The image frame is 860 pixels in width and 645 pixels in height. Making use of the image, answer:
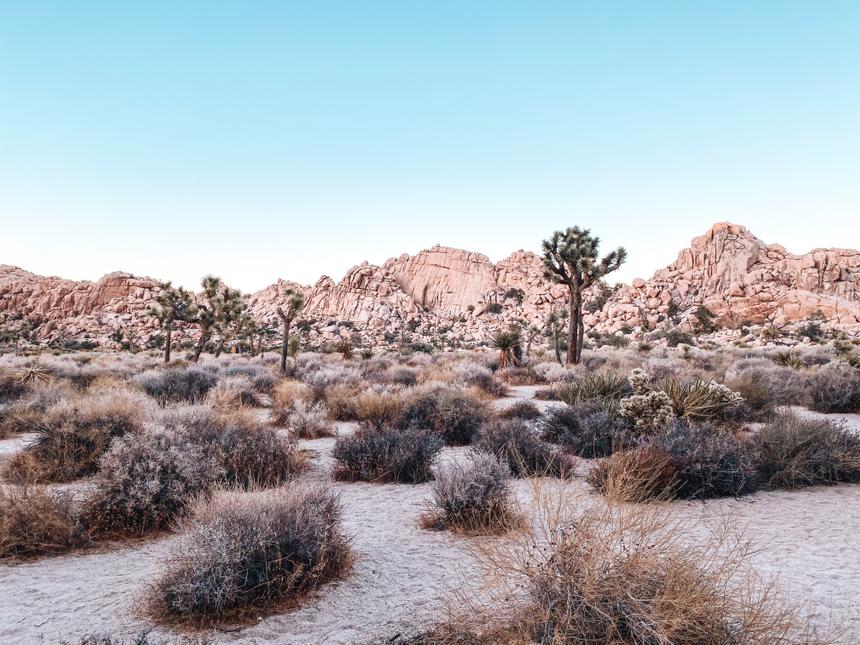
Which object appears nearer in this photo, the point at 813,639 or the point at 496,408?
the point at 813,639

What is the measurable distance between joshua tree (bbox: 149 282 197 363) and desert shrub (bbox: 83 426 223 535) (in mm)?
25925

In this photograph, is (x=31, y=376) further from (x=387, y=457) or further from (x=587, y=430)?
(x=587, y=430)

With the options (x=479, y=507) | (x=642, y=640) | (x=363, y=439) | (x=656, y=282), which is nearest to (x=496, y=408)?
(x=363, y=439)

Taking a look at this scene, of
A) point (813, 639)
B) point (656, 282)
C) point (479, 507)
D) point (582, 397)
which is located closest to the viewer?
point (813, 639)

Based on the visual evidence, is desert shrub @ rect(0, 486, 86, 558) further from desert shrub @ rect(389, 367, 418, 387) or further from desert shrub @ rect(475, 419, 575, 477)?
desert shrub @ rect(389, 367, 418, 387)

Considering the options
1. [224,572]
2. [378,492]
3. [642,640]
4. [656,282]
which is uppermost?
[656,282]

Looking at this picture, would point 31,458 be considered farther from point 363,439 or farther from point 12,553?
point 363,439

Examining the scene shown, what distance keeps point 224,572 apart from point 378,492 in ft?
10.2

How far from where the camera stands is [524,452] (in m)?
7.11

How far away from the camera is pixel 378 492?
6.36 metres

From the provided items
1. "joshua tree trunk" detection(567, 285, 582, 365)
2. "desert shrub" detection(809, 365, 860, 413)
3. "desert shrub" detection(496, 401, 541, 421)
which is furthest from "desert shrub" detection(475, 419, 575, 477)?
"joshua tree trunk" detection(567, 285, 582, 365)

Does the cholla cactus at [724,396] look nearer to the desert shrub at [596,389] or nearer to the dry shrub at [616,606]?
the desert shrub at [596,389]

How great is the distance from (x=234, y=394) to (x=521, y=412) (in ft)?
24.0

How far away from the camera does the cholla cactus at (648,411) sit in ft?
26.8
